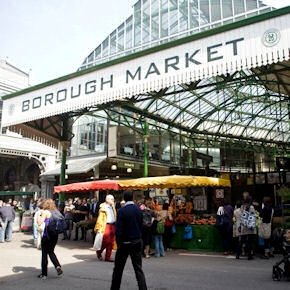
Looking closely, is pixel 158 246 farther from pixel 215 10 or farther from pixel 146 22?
pixel 146 22

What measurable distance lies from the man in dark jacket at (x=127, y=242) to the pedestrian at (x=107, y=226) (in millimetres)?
3869

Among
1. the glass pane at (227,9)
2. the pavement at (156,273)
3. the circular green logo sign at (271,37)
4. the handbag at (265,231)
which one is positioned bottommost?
the pavement at (156,273)

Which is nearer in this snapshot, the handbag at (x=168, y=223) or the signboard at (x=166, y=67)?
the signboard at (x=166, y=67)

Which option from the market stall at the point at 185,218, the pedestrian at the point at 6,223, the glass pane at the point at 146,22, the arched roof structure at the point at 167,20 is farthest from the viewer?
the glass pane at the point at 146,22

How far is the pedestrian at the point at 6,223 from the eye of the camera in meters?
14.4

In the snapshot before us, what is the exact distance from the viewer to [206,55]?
9.21 meters

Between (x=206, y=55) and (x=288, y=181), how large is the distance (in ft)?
37.0

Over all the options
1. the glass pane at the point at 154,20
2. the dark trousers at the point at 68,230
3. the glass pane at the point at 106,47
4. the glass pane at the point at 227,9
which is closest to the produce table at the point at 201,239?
the dark trousers at the point at 68,230

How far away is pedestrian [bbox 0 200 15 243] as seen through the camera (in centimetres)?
1437

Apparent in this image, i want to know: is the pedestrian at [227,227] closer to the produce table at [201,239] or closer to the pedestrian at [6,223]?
the produce table at [201,239]

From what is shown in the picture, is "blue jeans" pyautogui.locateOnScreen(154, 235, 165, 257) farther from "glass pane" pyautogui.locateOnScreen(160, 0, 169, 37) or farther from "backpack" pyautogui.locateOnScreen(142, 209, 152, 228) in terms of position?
"glass pane" pyautogui.locateOnScreen(160, 0, 169, 37)

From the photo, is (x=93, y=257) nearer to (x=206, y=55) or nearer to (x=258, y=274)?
(x=258, y=274)

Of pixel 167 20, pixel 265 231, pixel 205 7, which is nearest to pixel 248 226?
pixel 265 231

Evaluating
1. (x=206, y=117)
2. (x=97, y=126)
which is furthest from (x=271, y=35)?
(x=97, y=126)
